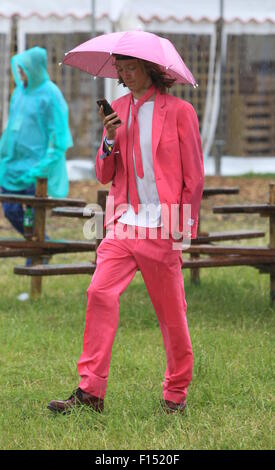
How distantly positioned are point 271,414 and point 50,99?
451cm

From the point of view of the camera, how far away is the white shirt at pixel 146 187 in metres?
→ 5.06

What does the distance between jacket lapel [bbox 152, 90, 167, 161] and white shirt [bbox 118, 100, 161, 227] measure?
0.04 m

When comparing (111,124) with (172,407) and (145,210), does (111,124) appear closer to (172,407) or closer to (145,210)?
(145,210)

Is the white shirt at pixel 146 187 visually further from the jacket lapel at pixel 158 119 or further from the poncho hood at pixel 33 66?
the poncho hood at pixel 33 66

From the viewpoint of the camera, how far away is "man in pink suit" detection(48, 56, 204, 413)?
5.02 metres

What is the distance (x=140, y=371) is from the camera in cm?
610

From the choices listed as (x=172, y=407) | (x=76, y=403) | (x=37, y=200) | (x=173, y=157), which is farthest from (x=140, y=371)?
(x=37, y=200)

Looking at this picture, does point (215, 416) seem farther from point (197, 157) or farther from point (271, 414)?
point (197, 157)

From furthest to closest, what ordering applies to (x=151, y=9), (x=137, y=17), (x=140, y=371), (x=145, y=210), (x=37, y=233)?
(x=151, y=9), (x=137, y=17), (x=37, y=233), (x=140, y=371), (x=145, y=210)

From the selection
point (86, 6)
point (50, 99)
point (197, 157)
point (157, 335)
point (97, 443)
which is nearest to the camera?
point (97, 443)

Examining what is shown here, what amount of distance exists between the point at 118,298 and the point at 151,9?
38.7ft

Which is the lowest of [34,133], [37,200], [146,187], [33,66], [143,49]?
[37,200]

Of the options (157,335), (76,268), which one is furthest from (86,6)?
(157,335)

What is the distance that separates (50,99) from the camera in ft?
29.3
